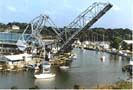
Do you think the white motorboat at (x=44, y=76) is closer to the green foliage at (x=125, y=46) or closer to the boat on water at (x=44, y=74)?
the boat on water at (x=44, y=74)

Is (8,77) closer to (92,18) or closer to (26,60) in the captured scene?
(26,60)

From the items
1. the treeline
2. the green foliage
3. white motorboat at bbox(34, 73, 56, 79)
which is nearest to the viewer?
white motorboat at bbox(34, 73, 56, 79)

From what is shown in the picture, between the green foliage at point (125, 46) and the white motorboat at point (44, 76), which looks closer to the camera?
Result: the white motorboat at point (44, 76)

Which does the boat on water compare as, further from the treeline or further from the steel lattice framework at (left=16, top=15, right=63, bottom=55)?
the treeline

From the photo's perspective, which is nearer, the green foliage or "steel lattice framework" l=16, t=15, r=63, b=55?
"steel lattice framework" l=16, t=15, r=63, b=55

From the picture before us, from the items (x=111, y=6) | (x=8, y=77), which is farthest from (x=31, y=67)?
(x=111, y=6)

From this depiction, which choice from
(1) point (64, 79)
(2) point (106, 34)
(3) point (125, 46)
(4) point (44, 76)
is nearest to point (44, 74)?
(4) point (44, 76)

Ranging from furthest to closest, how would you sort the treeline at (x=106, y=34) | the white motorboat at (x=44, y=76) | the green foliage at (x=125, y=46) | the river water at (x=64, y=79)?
the treeline at (x=106, y=34)
the green foliage at (x=125, y=46)
the white motorboat at (x=44, y=76)
the river water at (x=64, y=79)

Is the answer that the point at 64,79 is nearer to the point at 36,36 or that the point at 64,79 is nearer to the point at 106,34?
the point at 36,36

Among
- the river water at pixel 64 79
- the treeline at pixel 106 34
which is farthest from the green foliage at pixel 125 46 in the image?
the river water at pixel 64 79

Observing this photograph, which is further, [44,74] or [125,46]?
[125,46]

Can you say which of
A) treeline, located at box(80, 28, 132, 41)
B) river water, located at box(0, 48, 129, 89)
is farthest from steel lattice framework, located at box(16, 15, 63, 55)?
treeline, located at box(80, 28, 132, 41)
